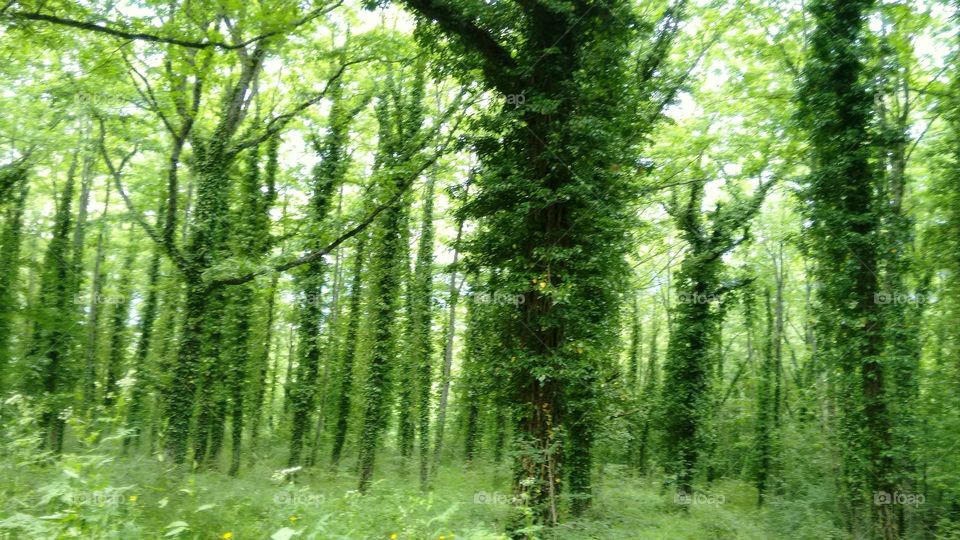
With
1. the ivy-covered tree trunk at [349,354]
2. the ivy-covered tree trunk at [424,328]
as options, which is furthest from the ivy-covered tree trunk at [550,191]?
the ivy-covered tree trunk at [424,328]

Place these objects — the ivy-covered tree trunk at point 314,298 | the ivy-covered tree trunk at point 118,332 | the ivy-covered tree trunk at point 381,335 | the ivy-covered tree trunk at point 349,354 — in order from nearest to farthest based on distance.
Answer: the ivy-covered tree trunk at point 381,335, the ivy-covered tree trunk at point 314,298, the ivy-covered tree trunk at point 349,354, the ivy-covered tree trunk at point 118,332

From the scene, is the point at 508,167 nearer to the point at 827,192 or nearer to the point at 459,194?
the point at 459,194

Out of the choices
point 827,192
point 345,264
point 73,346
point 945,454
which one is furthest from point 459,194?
point 73,346

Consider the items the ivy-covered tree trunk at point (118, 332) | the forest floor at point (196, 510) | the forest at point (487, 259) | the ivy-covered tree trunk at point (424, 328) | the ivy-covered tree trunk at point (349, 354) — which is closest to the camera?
the forest floor at point (196, 510)

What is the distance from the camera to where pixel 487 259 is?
10680 millimetres

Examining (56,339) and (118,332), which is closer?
(56,339)

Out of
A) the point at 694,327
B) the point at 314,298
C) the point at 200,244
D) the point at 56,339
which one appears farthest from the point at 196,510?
the point at 56,339

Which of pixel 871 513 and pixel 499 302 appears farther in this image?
pixel 871 513

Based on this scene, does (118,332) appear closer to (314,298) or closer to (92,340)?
(92,340)

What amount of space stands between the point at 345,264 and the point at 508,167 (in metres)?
16.3

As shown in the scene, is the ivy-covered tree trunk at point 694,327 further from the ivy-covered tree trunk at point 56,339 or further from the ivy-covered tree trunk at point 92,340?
the ivy-covered tree trunk at point 92,340

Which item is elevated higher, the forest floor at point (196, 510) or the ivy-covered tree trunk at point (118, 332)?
the ivy-covered tree trunk at point (118, 332)

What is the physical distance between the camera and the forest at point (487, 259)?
8.62 metres

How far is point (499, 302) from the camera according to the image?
1043 cm
